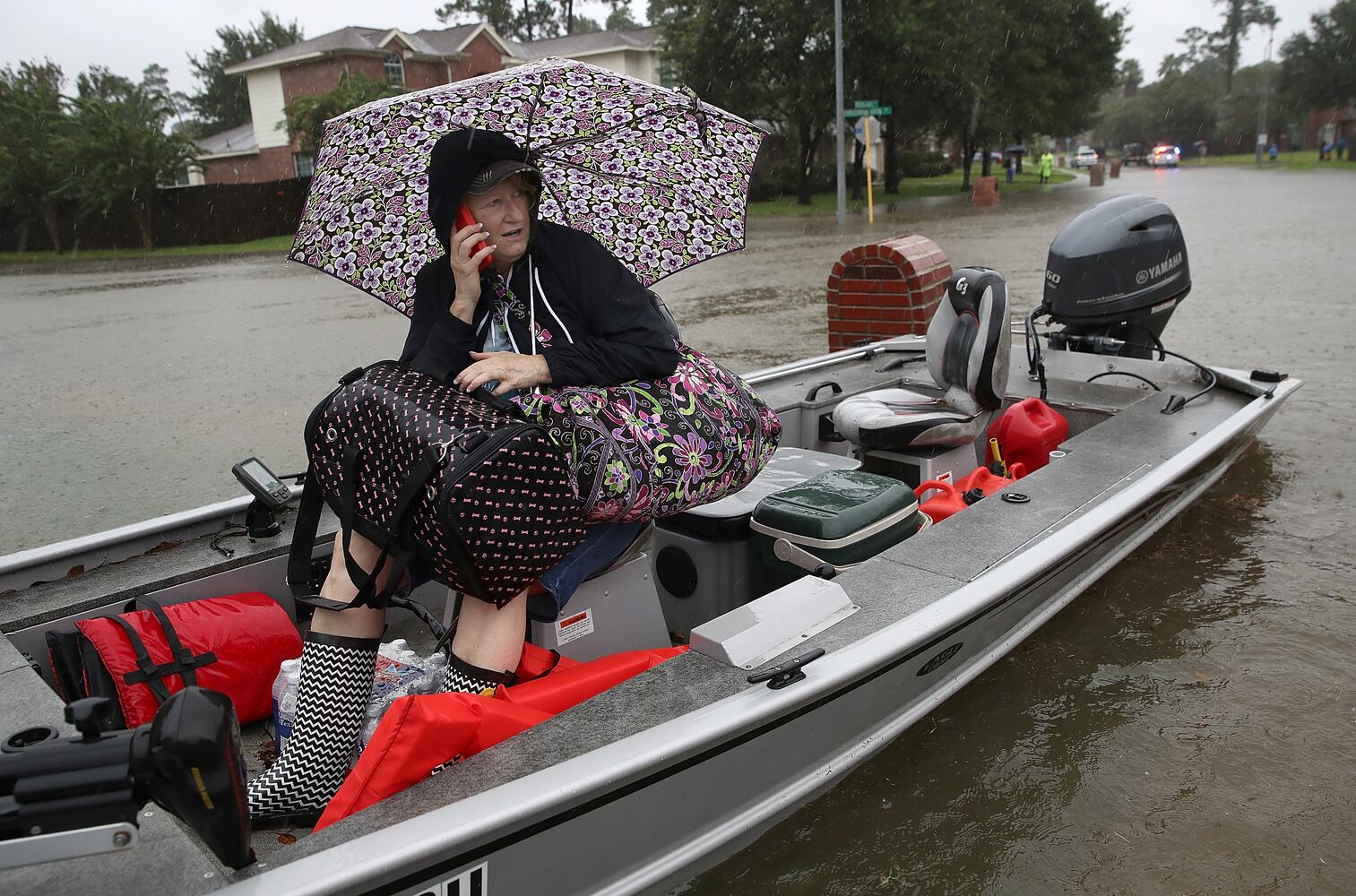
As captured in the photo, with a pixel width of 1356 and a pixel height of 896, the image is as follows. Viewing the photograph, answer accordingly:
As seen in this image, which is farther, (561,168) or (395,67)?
(395,67)

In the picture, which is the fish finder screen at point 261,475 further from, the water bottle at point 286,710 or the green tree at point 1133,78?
the green tree at point 1133,78

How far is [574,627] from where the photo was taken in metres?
2.51

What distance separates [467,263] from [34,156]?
3136 centimetres

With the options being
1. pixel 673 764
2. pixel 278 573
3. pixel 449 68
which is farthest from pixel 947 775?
pixel 449 68

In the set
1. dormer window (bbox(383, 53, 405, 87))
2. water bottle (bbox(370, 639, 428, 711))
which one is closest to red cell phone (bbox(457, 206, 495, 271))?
water bottle (bbox(370, 639, 428, 711))

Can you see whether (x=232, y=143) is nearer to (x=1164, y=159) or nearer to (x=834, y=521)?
(x=834, y=521)

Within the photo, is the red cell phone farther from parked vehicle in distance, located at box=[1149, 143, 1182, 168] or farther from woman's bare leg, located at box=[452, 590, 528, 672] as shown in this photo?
parked vehicle in distance, located at box=[1149, 143, 1182, 168]

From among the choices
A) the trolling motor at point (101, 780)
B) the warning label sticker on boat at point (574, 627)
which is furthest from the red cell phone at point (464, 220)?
the trolling motor at point (101, 780)

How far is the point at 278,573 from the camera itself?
2988 millimetres

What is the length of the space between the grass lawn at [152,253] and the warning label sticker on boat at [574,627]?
80.2 ft

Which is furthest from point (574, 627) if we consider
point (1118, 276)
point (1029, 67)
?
point (1029, 67)

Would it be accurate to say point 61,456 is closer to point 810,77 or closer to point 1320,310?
point 1320,310

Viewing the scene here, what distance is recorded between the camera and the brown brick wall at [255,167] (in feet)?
121

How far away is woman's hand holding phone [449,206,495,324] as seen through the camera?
2240 mm
